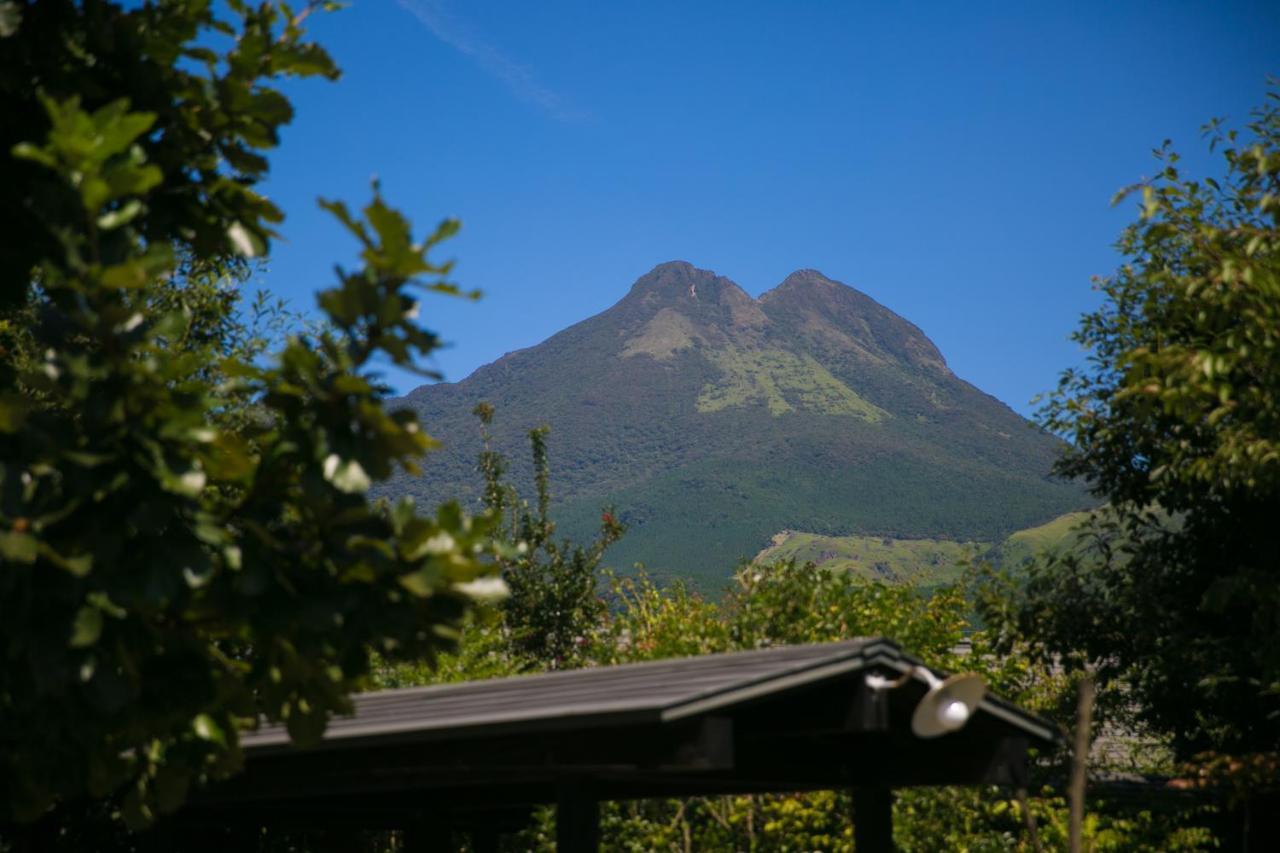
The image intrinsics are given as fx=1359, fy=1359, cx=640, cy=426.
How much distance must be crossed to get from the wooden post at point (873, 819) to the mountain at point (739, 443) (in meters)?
A: 94.3

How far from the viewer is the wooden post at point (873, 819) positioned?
7027 mm

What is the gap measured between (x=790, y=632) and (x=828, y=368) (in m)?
181

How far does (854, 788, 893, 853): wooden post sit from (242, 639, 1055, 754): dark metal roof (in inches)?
32.5

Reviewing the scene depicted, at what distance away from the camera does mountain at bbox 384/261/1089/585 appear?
132 meters

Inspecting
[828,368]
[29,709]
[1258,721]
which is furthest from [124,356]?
[828,368]

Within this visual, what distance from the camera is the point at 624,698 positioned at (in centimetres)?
531

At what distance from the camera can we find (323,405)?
3.74 meters

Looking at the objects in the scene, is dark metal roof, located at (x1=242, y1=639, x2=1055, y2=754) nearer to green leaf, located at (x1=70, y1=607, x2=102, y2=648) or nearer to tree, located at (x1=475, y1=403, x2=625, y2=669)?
green leaf, located at (x1=70, y1=607, x2=102, y2=648)

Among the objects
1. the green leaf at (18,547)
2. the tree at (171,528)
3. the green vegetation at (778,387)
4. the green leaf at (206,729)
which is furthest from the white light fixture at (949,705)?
the green vegetation at (778,387)

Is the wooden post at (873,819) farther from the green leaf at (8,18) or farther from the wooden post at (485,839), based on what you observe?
the green leaf at (8,18)

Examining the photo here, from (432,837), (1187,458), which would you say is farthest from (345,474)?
(1187,458)

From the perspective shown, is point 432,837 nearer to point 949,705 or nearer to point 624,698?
point 624,698

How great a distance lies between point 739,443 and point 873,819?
149510mm

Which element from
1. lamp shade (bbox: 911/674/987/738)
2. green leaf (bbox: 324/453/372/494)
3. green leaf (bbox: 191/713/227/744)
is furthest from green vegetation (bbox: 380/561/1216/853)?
green leaf (bbox: 324/453/372/494)
